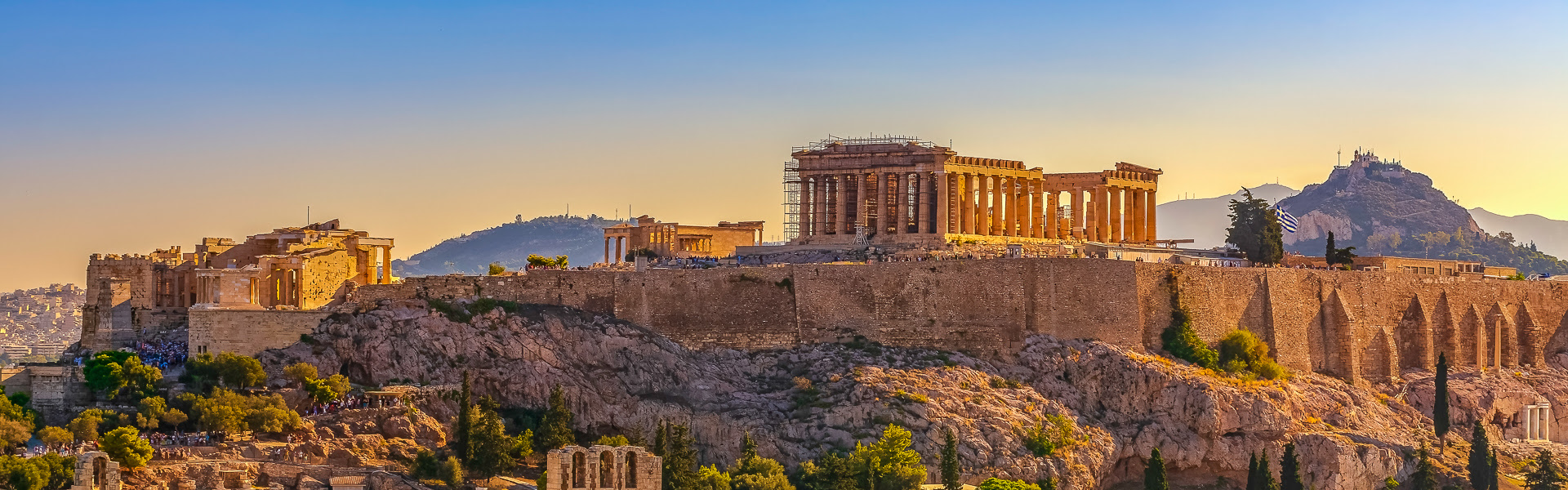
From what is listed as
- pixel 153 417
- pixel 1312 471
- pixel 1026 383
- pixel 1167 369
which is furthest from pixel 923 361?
pixel 153 417

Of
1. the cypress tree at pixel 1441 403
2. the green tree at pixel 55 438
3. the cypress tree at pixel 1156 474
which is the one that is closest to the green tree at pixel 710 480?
the cypress tree at pixel 1156 474

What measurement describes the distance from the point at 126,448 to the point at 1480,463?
51.7 m

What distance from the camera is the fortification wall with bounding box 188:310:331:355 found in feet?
250

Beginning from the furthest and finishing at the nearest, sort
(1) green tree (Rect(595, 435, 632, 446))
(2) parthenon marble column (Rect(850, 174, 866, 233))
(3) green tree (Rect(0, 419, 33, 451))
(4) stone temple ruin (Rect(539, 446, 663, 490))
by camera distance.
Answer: (2) parthenon marble column (Rect(850, 174, 866, 233)), (1) green tree (Rect(595, 435, 632, 446)), (3) green tree (Rect(0, 419, 33, 451)), (4) stone temple ruin (Rect(539, 446, 663, 490))

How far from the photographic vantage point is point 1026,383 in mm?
81438

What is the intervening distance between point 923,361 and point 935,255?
7.56m

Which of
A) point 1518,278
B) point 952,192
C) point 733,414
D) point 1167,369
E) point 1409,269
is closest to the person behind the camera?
point 733,414

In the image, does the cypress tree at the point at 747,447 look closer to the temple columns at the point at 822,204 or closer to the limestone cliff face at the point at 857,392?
the limestone cliff face at the point at 857,392

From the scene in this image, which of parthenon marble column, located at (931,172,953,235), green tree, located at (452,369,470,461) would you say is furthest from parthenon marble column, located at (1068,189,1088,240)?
green tree, located at (452,369,470,461)

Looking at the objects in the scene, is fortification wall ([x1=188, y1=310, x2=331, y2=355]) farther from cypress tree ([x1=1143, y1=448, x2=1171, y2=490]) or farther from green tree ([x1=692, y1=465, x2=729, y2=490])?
cypress tree ([x1=1143, y1=448, x2=1171, y2=490])

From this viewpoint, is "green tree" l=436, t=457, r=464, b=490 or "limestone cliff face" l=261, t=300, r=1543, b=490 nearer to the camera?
"green tree" l=436, t=457, r=464, b=490

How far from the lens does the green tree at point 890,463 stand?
7281 centimetres

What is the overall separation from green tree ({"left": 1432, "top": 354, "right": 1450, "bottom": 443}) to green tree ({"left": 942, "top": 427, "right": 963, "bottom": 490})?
27929 mm

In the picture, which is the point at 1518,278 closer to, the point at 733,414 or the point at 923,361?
the point at 923,361
